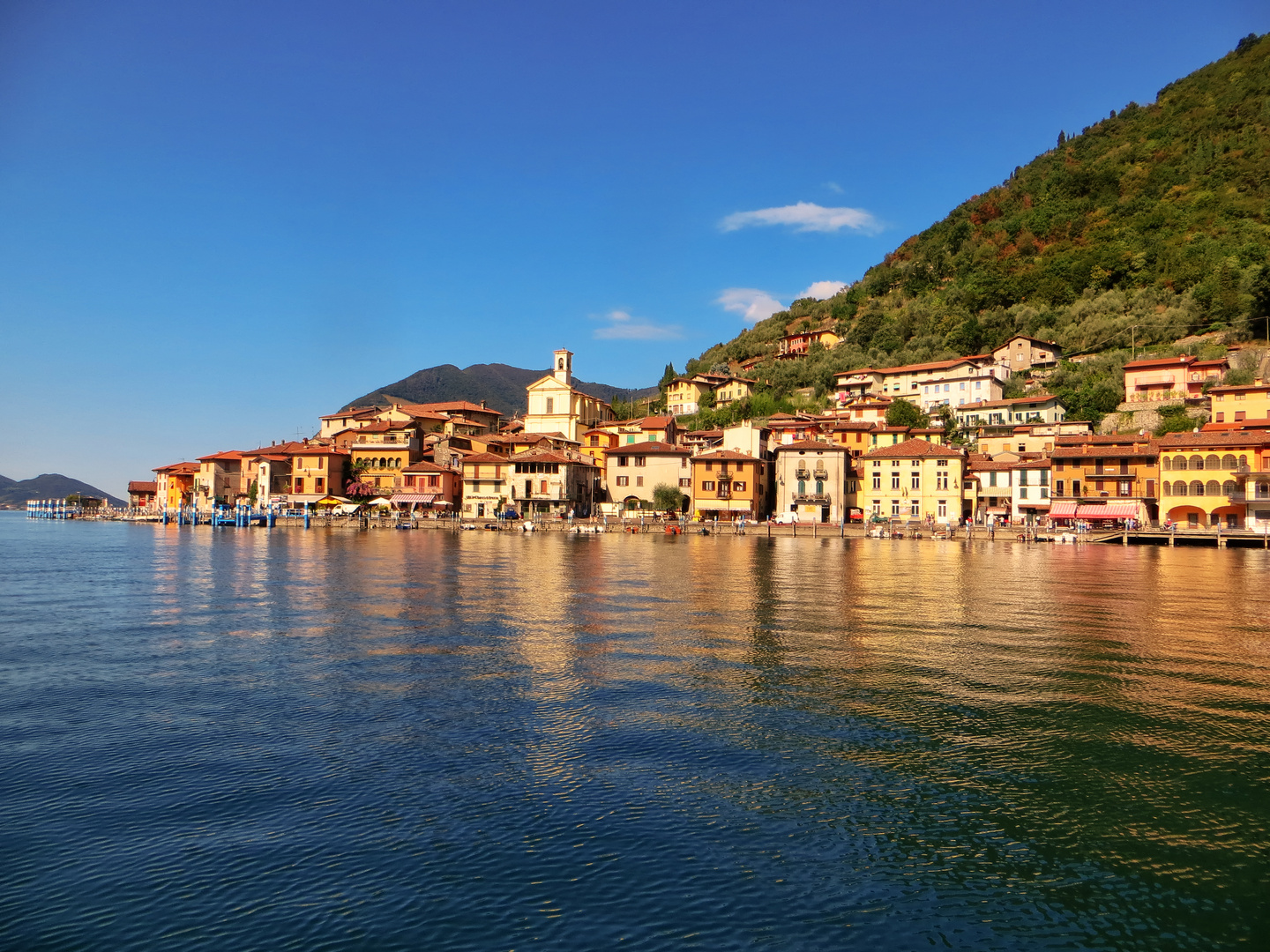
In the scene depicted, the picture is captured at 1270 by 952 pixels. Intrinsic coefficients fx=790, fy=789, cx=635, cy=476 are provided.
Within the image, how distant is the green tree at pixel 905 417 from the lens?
8581 centimetres

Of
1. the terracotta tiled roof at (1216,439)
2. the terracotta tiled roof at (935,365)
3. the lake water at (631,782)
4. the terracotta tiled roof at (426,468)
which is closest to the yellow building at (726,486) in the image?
the terracotta tiled roof at (426,468)

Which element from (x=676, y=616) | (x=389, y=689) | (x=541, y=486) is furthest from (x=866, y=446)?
(x=389, y=689)

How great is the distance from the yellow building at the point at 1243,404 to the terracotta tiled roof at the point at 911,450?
21841mm

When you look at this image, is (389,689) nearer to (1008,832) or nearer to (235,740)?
(235,740)

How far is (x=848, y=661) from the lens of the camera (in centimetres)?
1884

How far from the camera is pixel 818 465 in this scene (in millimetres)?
76188

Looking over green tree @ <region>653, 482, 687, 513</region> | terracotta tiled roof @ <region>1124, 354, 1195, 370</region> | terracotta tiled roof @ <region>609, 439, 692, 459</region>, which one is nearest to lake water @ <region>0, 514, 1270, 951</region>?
green tree @ <region>653, 482, 687, 513</region>

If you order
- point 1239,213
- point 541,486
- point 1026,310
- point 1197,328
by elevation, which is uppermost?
point 1239,213

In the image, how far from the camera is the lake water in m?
7.70

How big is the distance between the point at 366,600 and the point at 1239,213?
12163cm

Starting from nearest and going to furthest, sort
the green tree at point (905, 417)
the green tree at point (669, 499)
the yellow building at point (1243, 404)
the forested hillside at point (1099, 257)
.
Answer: the yellow building at point (1243, 404) < the green tree at point (669, 499) < the green tree at point (905, 417) < the forested hillside at point (1099, 257)

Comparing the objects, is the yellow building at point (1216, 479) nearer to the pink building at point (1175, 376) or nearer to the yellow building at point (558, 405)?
the pink building at point (1175, 376)

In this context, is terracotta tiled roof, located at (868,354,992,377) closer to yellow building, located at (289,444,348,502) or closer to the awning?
the awning

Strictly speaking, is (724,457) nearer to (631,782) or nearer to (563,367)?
(563,367)
